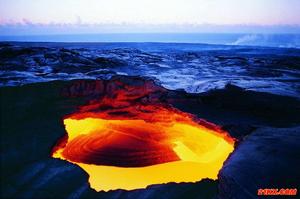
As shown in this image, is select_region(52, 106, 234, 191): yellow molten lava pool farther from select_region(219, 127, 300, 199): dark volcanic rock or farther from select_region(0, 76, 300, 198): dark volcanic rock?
select_region(219, 127, 300, 199): dark volcanic rock

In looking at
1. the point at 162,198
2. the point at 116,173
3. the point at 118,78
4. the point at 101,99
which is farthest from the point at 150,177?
the point at 118,78

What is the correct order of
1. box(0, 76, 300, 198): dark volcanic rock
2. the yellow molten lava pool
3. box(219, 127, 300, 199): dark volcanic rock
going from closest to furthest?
1. box(219, 127, 300, 199): dark volcanic rock
2. box(0, 76, 300, 198): dark volcanic rock
3. the yellow molten lava pool

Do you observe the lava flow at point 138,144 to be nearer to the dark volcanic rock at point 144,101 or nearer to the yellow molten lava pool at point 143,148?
the yellow molten lava pool at point 143,148

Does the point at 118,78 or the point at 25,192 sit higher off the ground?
the point at 118,78

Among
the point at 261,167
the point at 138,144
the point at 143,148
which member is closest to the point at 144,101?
the point at 138,144

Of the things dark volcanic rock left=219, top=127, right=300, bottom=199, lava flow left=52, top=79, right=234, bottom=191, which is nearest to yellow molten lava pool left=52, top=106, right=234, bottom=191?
lava flow left=52, top=79, right=234, bottom=191

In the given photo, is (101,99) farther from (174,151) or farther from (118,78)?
(174,151)
